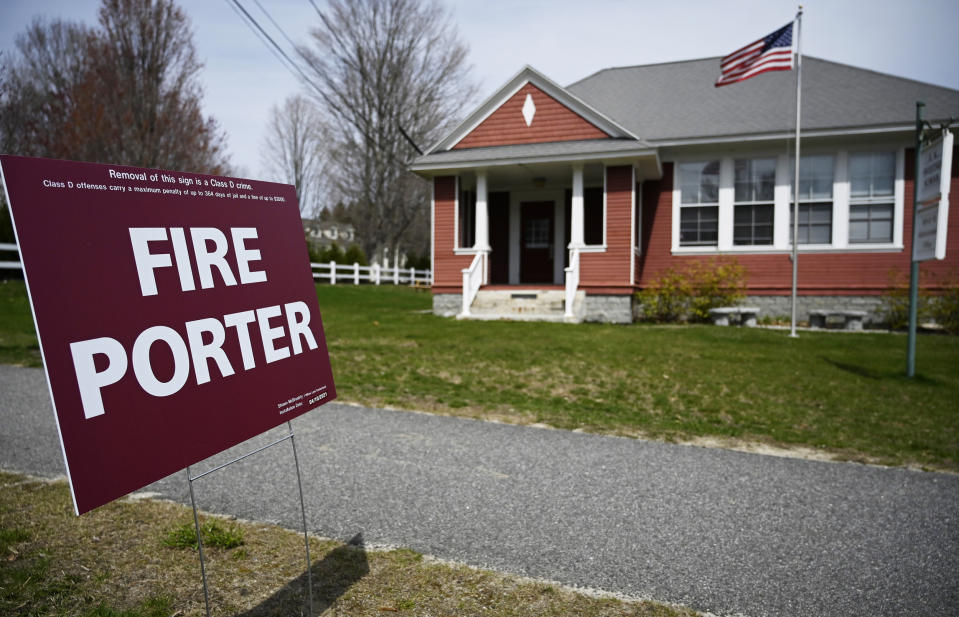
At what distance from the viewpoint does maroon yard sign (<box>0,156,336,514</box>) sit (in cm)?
176

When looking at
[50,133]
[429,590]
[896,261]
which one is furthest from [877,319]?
[50,133]

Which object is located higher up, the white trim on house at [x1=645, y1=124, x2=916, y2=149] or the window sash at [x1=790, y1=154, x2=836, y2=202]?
the white trim on house at [x1=645, y1=124, x2=916, y2=149]

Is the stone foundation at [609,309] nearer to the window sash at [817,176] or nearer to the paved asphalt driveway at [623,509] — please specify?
the window sash at [817,176]

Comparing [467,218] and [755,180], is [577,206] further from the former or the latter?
[755,180]

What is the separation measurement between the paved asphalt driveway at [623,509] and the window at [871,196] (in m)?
11.8

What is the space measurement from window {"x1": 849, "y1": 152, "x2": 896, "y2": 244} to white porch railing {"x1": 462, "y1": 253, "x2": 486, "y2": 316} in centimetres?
899

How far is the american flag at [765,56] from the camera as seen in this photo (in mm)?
12086

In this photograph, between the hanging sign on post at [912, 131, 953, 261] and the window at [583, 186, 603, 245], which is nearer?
the hanging sign on post at [912, 131, 953, 261]

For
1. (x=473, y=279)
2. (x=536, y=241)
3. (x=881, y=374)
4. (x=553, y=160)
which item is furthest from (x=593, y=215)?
(x=881, y=374)

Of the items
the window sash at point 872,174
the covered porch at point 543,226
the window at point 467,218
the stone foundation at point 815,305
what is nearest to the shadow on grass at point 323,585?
the covered porch at point 543,226

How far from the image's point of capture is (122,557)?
290 centimetres

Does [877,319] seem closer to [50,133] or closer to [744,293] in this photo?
[744,293]

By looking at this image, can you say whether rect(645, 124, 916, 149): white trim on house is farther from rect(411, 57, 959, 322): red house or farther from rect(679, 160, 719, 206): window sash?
rect(679, 160, 719, 206): window sash

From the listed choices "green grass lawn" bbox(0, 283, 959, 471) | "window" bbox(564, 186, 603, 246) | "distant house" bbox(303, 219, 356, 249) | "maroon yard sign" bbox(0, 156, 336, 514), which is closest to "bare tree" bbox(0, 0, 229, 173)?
"green grass lawn" bbox(0, 283, 959, 471)
